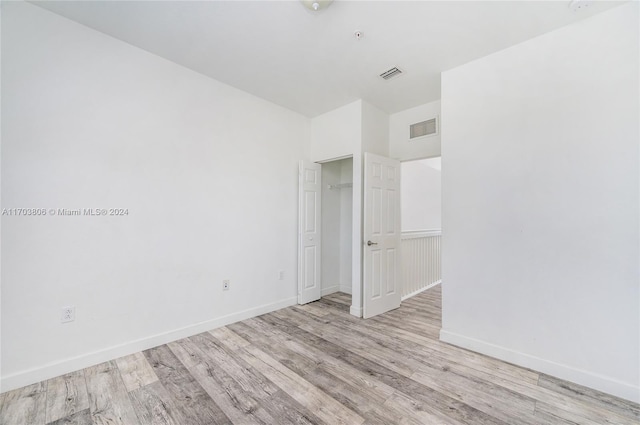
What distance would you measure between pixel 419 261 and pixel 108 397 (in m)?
4.32

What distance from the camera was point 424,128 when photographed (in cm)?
351

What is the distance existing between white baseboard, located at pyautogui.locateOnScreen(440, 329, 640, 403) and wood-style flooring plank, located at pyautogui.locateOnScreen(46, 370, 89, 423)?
310cm

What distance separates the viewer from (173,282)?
2.67 metres

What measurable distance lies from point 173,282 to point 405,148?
3413 mm

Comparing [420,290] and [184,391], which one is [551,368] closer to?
[420,290]

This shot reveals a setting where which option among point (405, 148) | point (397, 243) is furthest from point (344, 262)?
point (405, 148)

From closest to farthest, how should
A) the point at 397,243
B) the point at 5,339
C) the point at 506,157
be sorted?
the point at 5,339 < the point at 506,157 < the point at 397,243

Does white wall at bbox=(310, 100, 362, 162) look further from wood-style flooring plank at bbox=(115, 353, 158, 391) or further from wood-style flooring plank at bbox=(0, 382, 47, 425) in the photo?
wood-style flooring plank at bbox=(0, 382, 47, 425)

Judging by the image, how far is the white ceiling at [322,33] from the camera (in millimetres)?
1962

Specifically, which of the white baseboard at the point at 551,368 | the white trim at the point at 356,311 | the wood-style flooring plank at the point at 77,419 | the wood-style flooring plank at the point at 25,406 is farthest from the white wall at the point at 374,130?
the wood-style flooring plank at the point at 25,406

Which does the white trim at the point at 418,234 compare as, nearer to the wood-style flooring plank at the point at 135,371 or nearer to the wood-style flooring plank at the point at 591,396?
the wood-style flooring plank at the point at 591,396

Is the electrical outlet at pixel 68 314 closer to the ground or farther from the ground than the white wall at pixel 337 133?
closer to the ground

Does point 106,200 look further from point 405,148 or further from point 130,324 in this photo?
point 405,148

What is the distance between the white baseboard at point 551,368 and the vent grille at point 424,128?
246 cm
